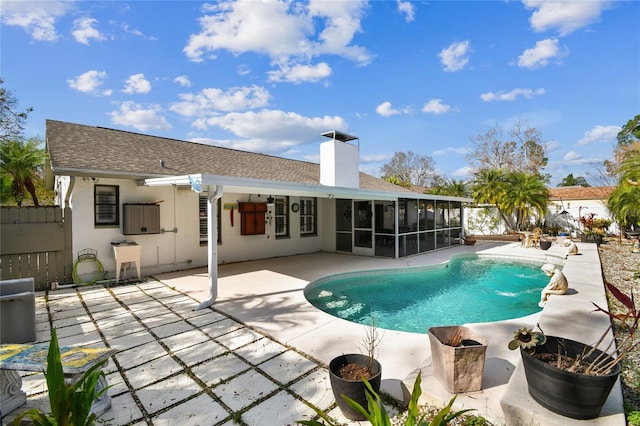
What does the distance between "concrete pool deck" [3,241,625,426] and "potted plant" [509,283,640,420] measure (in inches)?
4.2

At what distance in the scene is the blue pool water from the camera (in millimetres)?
5926

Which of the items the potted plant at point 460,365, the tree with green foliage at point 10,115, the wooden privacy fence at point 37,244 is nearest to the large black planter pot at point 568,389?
the potted plant at point 460,365

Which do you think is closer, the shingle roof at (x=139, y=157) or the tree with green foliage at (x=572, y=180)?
the shingle roof at (x=139, y=157)

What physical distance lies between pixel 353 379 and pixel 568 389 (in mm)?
1576

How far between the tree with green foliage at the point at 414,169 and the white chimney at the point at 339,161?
89.6 ft

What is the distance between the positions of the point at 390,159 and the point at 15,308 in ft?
127

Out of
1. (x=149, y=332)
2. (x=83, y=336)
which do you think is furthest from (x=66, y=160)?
(x=149, y=332)

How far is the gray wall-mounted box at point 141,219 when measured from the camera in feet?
24.9

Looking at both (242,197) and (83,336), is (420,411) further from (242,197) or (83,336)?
(242,197)

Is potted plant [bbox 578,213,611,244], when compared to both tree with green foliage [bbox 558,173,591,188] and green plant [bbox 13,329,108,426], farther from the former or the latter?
tree with green foliage [bbox 558,173,591,188]

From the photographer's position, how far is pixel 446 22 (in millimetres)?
9047

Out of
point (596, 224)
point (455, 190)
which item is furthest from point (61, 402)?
point (596, 224)

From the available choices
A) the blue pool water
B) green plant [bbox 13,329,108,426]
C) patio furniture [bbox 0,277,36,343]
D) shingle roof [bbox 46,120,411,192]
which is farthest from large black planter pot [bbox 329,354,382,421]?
shingle roof [bbox 46,120,411,192]

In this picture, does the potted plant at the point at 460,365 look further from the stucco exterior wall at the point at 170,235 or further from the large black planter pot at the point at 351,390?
the stucco exterior wall at the point at 170,235
